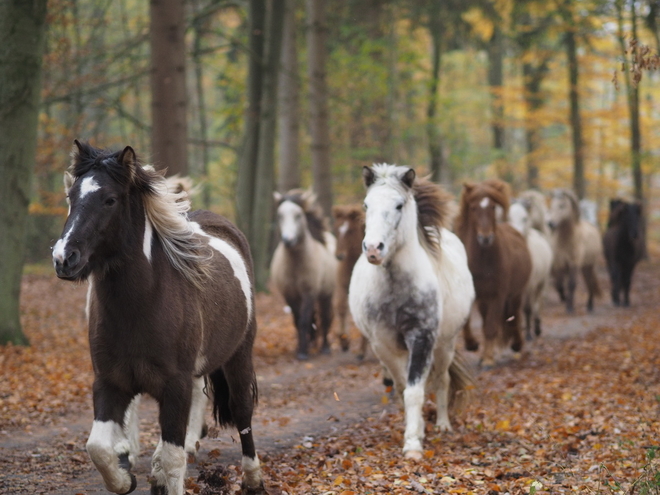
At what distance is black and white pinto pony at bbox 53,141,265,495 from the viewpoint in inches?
157

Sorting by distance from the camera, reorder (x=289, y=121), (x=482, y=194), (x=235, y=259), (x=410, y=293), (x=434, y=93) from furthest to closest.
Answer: (x=434, y=93)
(x=289, y=121)
(x=482, y=194)
(x=410, y=293)
(x=235, y=259)

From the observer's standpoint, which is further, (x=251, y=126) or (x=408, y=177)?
(x=251, y=126)

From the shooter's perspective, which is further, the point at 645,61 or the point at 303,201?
the point at 303,201

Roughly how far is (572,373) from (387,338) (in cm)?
435

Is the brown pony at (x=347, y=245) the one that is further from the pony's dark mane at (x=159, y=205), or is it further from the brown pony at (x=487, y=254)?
the pony's dark mane at (x=159, y=205)

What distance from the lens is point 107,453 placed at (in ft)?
13.1

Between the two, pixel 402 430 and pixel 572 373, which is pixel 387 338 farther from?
pixel 572 373

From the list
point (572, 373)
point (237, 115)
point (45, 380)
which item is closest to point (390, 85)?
point (237, 115)

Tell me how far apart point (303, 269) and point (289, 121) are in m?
7.94

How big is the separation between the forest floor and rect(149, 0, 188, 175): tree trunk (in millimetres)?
3296

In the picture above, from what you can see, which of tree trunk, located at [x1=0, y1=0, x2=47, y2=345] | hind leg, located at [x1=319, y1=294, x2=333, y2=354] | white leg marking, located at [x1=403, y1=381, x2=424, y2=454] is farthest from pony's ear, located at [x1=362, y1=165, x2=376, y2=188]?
hind leg, located at [x1=319, y1=294, x2=333, y2=354]

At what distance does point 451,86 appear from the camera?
35.2 metres

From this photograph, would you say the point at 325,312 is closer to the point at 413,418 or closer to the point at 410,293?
the point at 410,293

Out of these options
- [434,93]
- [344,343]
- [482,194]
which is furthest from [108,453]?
[434,93]
